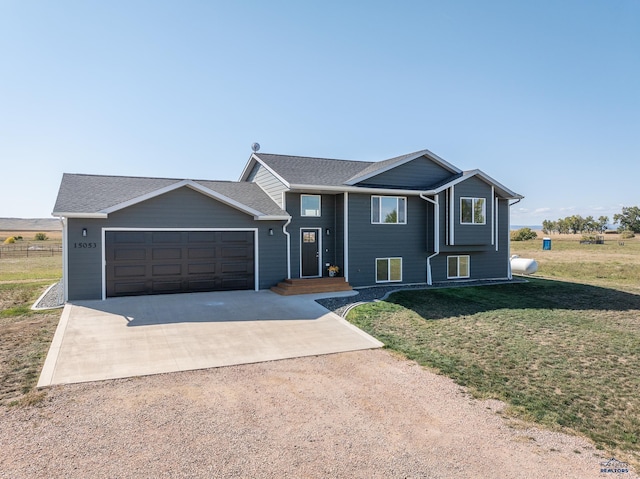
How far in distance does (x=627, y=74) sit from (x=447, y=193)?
870 centimetres

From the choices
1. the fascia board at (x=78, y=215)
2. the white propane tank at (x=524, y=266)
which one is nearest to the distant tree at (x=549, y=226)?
the white propane tank at (x=524, y=266)

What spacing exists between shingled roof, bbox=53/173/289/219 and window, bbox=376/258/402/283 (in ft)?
14.4

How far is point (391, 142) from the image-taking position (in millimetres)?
20875

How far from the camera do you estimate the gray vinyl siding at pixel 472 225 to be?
15.4 meters

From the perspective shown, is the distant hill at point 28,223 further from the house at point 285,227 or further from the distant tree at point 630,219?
the distant tree at point 630,219

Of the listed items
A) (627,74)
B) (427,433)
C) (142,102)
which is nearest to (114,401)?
(427,433)

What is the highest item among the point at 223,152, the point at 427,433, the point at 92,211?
the point at 223,152

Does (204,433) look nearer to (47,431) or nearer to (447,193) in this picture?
(47,431)

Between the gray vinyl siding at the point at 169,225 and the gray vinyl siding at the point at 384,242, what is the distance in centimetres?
278

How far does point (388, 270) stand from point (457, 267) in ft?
11.7

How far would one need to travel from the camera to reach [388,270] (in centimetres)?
1551

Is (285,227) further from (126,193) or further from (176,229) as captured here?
(126,193)

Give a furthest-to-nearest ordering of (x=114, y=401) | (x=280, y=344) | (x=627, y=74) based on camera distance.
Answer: (x=627, y=74)
(x=280, y=344)
(x=114, y=401)

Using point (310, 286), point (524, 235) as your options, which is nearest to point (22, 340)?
point (310, 286)
